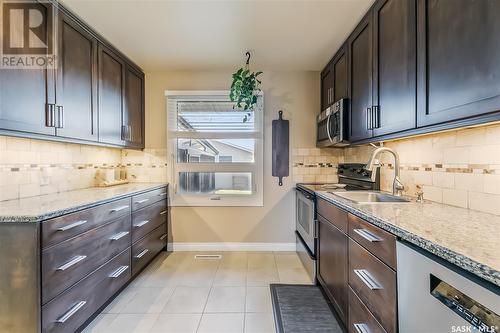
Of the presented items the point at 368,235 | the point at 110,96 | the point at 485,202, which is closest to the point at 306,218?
the point at 368,235

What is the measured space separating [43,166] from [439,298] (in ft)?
9.22

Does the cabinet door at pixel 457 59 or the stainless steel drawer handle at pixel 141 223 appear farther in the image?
the stainless steel drawer handle at pixel 141 223

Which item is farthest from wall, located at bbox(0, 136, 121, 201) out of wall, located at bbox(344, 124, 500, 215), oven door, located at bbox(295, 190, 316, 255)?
wall, located at bbox(344, 124, 500, 215)

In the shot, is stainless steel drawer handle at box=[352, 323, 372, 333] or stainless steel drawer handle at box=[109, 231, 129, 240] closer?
stainless steel drawer handle at box=[352, 323, 372, 333]

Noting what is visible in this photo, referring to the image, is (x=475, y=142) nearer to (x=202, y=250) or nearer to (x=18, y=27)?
(x=18, y=27)

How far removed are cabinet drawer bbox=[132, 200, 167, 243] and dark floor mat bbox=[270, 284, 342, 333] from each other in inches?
56.2

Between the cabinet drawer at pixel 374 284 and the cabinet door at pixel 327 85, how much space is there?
1.92 meters

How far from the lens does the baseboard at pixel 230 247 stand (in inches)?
136

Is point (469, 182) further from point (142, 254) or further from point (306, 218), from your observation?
point (142, 254)

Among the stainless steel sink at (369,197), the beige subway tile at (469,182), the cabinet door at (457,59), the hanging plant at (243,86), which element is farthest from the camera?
the hanging plant at (243,86)

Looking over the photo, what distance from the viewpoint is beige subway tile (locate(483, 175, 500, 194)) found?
1.29 meters

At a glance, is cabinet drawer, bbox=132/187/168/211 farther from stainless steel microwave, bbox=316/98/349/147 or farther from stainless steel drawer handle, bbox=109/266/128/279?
stainless steel microwave, bbox=316/98/349/147

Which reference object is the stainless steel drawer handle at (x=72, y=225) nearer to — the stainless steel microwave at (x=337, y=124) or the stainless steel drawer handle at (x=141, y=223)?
the stainless steel drawer handle at (x=141, y=223)

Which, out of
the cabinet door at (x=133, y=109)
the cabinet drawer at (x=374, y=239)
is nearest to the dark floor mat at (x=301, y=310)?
the cabinet drawer at (x=374, y=239)
